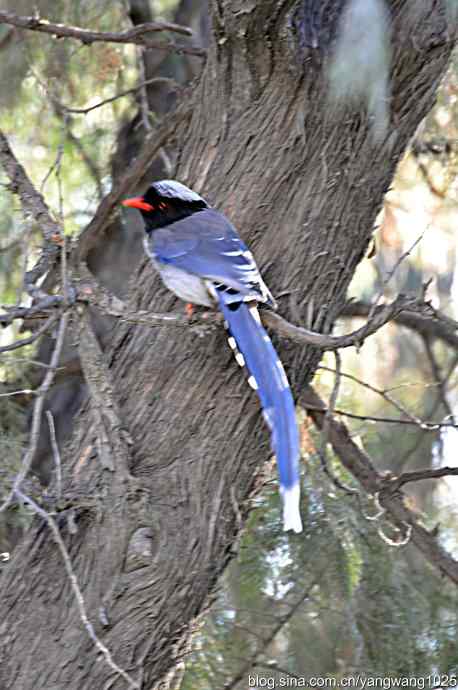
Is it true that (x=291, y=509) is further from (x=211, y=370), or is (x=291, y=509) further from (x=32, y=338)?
(x=32, y=338)

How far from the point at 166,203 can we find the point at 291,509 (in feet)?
3.05

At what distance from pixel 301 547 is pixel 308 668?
32 cm

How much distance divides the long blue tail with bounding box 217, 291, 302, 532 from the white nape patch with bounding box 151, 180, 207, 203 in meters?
0.37

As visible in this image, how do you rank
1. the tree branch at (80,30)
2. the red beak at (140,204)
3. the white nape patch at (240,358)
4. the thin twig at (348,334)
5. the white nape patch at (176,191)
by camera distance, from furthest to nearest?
the tree branch at (80,30)
the red beak at (140,204)
the white nape patch at (176,191)
the white nape patch at (240,358)
the thin twig at (348,334)

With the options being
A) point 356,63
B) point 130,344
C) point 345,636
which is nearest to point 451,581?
point 345,636

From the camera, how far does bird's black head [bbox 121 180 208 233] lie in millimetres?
2521

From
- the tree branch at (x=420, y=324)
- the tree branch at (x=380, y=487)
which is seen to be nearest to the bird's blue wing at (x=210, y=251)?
the tree branch at (x=380, y=487)

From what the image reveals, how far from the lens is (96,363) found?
A: 219 cm

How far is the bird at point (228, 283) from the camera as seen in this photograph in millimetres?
2125

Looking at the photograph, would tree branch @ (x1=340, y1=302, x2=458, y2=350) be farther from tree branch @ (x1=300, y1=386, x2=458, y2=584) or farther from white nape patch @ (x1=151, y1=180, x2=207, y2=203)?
white nape patch @ (x1=151, y1=180, x2=207, y2=203)

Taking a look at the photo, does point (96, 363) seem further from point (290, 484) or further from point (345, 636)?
point (345, 636)

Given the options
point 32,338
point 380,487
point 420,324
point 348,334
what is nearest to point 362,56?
point 348,334

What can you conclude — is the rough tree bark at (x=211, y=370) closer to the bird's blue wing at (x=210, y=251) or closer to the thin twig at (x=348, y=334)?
the bird's blue wing at (x=210, y=251)

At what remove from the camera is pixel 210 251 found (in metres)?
2.42
